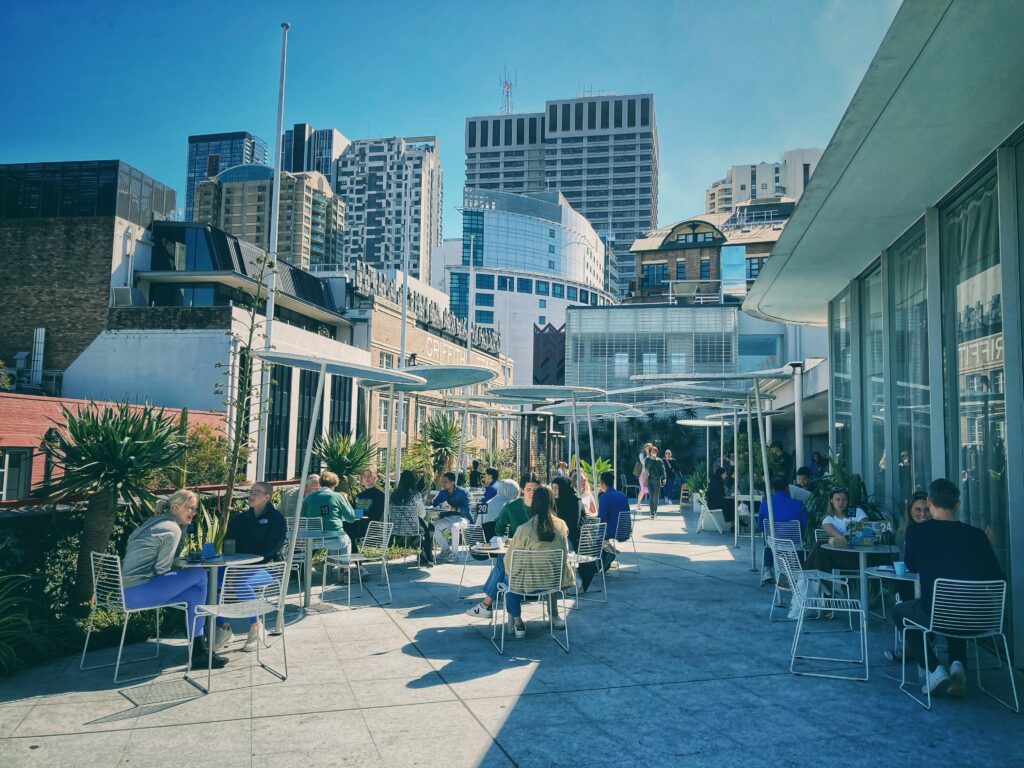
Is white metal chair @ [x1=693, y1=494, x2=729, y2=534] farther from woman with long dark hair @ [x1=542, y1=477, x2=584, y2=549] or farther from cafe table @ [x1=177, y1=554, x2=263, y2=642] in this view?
cafe table @ [x1=177, y1=554, x2=263, y2=642]

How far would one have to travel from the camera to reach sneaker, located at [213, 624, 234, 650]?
6129 mm

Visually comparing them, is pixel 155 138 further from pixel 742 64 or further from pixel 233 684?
pixel 233 684

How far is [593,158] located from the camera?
6122 inches

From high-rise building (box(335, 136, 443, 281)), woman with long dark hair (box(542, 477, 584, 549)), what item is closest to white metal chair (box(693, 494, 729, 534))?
woman with long dark hair (box(542, 477, 584, 549))

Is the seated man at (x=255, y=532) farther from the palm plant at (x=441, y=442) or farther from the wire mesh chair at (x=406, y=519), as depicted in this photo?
the palm plant at (x=441, y=442)

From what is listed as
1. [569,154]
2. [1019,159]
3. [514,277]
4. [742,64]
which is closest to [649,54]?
[742,64]

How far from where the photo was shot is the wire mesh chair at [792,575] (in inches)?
244

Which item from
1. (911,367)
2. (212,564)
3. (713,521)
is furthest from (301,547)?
(713,521)

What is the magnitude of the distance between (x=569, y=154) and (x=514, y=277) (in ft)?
196

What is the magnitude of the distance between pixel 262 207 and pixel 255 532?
127m

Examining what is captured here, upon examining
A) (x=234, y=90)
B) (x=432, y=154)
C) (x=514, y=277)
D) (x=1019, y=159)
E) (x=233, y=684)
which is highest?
(x=432, y=154)

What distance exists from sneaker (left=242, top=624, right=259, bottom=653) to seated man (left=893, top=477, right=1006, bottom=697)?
494 centimetres

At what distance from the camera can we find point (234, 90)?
18547 mm

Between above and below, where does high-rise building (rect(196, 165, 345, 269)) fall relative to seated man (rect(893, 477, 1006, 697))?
above
